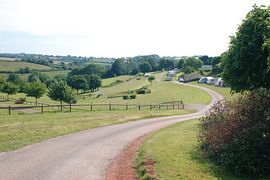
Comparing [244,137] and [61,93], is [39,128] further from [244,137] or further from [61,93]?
[61,93]

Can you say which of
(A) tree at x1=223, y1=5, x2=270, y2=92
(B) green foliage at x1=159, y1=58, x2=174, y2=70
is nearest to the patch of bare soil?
(A) tree at x1=223, y1=5, x2=270, y2=92

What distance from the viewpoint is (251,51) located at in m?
16.5

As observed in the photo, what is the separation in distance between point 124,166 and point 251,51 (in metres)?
7.42

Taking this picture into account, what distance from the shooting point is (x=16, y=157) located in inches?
591

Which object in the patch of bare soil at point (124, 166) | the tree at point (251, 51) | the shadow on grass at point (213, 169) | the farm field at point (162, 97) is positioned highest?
the tree at point (251, 51)

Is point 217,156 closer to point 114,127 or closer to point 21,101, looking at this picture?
point 114,127

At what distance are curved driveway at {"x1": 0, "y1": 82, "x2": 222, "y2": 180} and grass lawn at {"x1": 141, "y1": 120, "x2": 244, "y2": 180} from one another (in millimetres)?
1781

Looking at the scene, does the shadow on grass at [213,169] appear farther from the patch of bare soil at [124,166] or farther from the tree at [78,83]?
the tree at [78,83]

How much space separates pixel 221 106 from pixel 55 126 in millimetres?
10627

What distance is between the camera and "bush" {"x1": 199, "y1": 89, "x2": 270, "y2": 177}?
1250cm

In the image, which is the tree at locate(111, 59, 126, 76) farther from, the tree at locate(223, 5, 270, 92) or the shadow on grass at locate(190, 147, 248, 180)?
the shadow on grass at locate(190, 147, 248, 180)

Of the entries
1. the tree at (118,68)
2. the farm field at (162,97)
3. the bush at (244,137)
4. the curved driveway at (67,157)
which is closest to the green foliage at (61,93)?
the farm field at (162,97)

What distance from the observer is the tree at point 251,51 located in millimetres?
16234

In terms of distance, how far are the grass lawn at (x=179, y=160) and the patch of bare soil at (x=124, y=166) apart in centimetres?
60
